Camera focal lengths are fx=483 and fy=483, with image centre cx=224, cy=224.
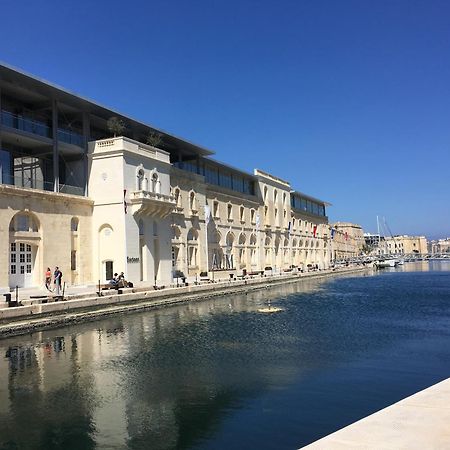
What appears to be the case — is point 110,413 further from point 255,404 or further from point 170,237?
point 170,237

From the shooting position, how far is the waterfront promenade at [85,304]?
21.9m

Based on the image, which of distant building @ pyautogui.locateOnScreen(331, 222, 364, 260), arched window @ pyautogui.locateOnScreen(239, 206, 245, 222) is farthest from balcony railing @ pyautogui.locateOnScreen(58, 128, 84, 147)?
distant building @ pyautogui.locateOnScreen(331, 222, 364, 260)

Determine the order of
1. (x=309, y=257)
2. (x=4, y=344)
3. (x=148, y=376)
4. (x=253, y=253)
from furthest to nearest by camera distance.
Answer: (x=309, y=257), (x=253, y=253), (x=4, y=344), (x=148, y=376)

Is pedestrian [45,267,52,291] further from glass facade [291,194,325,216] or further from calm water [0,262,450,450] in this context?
glass facade [291,194,325,216]

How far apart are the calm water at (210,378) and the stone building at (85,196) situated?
11353mm

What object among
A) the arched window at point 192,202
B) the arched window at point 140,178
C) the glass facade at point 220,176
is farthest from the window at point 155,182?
the arched window at point 192,202

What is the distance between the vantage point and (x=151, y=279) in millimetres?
40500

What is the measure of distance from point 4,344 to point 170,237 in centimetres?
2563

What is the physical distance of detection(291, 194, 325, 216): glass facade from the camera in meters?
89.1

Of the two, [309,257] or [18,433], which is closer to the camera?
[18,433]

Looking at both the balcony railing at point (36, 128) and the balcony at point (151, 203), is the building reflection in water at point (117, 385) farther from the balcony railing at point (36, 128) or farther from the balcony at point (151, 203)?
the balcony at point (151, 203)

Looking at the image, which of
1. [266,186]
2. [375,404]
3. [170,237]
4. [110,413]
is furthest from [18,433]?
[266,186]

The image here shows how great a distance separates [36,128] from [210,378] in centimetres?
2639

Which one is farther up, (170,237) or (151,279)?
(170,237)
